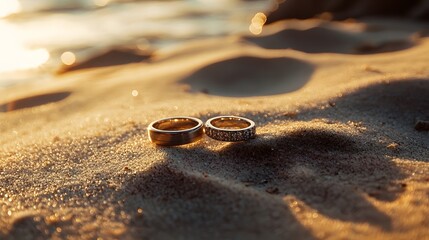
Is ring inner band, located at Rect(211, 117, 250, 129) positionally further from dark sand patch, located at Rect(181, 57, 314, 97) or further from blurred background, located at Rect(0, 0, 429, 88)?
blurred background, located at Rect(0, 0, 429, 88)

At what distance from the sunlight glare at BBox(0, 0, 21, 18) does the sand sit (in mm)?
7404

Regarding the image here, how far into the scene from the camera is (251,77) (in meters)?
3.93

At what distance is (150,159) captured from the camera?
6.63 feet

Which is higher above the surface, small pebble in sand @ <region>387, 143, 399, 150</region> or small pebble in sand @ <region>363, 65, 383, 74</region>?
small pebble in sand @ <region>363, 65, 383, 74</region>

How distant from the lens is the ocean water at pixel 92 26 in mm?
6363

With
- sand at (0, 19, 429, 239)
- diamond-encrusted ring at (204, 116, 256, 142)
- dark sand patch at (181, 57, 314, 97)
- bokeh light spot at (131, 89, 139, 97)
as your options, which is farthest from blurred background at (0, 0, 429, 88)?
diamond-encrusted ring at (204, 116, 256, 142)

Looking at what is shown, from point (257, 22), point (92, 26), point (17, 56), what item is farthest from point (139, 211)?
point (92, 26)

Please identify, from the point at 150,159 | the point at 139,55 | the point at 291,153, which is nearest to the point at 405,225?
the point at 291,153

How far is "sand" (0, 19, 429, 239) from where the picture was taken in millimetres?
1562

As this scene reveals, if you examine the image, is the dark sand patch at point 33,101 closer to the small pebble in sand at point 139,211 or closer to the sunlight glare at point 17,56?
the sunlight glare at point 17,56

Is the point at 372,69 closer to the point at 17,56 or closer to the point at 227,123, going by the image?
the point at 227,123

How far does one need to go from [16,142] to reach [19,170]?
59cm

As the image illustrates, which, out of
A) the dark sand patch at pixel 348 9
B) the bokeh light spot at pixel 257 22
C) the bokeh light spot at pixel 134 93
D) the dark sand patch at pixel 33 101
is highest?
the dark sand patch at pixel 348 9

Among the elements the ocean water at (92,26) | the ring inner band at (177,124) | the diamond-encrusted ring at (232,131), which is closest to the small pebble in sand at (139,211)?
the diamond-encrusted ring at (232,131)
